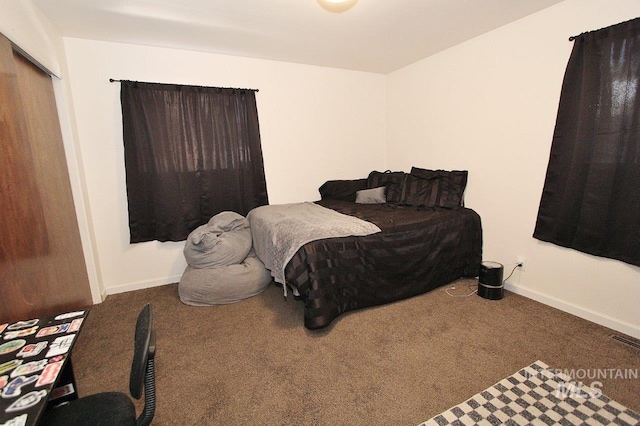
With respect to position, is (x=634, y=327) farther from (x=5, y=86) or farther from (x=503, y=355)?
(x=5, y=86)

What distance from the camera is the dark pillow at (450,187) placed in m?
3.16

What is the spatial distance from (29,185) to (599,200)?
3955 mm

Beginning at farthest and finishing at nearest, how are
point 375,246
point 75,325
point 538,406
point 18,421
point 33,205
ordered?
1. point 375,246
2. point 33,205
3. point 538,406
4. point 75,325
5. point 18,421

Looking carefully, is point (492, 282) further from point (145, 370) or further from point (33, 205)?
point (33, 205)

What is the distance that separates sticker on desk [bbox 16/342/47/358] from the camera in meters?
1.07

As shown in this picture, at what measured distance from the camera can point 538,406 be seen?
154cm

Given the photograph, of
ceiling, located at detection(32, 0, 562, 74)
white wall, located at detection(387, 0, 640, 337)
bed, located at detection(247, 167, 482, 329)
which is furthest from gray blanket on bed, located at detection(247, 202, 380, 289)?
ceiling, located at detection(32, 0, 562, 74)

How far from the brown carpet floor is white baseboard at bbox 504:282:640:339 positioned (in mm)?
60

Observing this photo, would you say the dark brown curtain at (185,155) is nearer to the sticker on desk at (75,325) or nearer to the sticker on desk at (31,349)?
the sticker on desk at (75,325)

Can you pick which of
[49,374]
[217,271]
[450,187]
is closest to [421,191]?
[450,187]

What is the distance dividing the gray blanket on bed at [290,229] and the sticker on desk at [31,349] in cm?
143

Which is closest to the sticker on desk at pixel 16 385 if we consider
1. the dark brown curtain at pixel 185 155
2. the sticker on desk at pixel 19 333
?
the sticker on desk at pixel 19 333

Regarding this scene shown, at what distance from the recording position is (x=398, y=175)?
371 cm

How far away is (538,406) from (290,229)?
6.29ft
